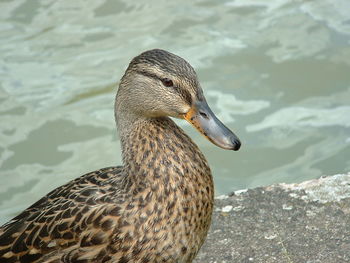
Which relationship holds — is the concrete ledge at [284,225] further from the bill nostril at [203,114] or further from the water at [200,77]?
the water at [200,77]

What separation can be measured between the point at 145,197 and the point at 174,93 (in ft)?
1.65

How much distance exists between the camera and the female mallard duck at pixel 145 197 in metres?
3.32

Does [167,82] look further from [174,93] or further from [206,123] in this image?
[206,123]

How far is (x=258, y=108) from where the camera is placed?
710cm

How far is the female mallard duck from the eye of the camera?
332 centimetres

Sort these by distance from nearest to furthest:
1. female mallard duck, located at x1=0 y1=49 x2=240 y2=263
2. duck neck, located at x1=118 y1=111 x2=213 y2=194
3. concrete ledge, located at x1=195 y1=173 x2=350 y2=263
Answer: female mallard duck, located at x1=0 y1=49 x2=240 y2=263
duck neck, located at x1=118 y1=111 x2=213 y2=194
concrete ledge, located at x1=195 y1=173 x2=350 y2=263

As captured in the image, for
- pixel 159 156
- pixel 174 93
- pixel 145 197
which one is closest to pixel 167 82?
pixel 174 93

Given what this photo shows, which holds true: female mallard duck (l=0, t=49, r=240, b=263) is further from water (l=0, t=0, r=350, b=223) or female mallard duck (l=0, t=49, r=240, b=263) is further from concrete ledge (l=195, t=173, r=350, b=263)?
water (l=0, t=0, r=350, b=223)

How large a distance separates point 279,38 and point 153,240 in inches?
196

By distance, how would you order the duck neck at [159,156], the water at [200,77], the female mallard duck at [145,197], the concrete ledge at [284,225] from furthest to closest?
the water at [200,77] < the concrete ledge at [284,225] < the duck neck at [159,156] < the female mallard duck at [145,197]

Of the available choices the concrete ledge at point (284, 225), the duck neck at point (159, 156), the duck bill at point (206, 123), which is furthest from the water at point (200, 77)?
the duck bill at point (206, 123)

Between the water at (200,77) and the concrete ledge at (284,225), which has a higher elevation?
the concrete ledge at (284,225)

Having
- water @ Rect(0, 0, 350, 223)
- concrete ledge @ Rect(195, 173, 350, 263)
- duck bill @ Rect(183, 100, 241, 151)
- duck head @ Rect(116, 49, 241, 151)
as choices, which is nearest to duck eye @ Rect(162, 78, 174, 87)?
duck head @ Rect(116, 49, 241, 151)

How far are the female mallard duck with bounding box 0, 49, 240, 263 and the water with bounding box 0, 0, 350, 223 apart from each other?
3.00 m
